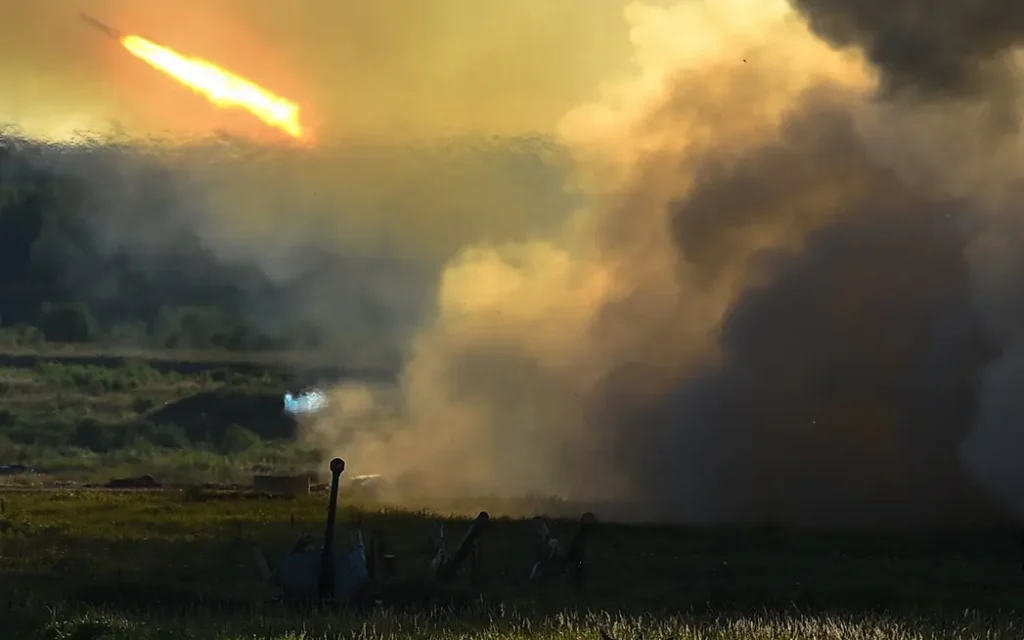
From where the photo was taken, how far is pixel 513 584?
1045 inches

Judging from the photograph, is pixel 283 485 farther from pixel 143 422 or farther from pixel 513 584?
pixel 513 584

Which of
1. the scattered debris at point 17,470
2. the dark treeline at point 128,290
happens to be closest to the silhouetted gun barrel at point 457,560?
the scattered debris at point 17,470

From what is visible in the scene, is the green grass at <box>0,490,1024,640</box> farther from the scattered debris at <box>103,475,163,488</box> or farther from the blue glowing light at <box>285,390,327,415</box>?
the blue glowing light at <box>285,390,327,415</box>

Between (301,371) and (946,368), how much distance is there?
3777cm

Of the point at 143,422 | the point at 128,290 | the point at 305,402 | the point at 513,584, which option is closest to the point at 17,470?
the point at 143,422

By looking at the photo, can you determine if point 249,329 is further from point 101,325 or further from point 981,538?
point 981,538

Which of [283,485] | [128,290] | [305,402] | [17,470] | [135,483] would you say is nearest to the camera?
[283,485]

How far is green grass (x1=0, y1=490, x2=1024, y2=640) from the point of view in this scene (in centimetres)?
2067

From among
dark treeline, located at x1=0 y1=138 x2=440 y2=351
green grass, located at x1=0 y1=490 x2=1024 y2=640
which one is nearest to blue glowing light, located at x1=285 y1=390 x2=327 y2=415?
dark treeline, located at x1=0 y1=138 x2=440 y2=351

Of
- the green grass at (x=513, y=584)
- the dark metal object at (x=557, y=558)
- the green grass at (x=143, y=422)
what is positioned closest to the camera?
the green grass at (x=513, y=584)

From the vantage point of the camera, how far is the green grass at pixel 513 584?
2067 centimetres

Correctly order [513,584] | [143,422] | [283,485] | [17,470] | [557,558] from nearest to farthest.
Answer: [513,584] < [557,558] < [283,485] < [17,470] < [143,422]

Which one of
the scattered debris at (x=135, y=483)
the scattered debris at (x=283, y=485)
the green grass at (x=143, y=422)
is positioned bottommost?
the scattered debris at (x=283, y=485)

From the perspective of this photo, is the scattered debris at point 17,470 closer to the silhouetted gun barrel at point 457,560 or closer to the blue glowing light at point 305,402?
the blue glowing light at point 305,402
